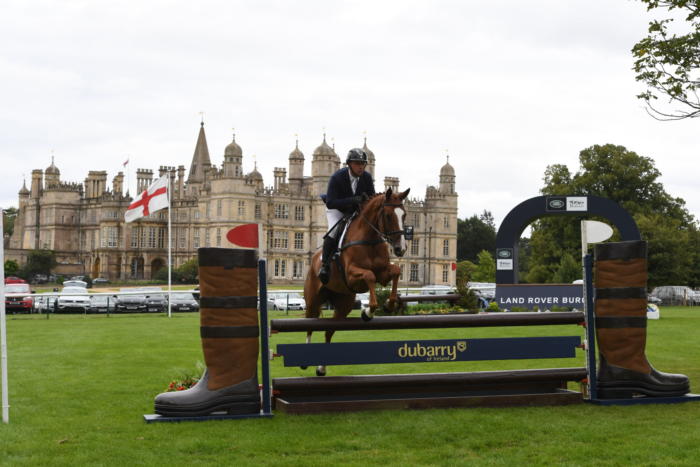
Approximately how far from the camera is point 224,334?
893cm

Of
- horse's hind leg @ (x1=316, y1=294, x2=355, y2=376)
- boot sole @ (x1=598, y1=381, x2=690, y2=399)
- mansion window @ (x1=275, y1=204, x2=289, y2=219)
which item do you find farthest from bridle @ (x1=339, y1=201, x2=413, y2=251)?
mansion window @ (x1=275, y1=204, x2=289, y2=219)

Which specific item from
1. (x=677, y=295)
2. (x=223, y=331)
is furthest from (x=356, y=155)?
(x=677, y=295)

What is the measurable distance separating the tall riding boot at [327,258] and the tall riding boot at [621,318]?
9.81 feet

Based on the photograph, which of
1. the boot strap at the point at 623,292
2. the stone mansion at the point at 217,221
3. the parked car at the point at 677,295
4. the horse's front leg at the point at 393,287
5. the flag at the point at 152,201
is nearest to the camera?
the horse's front leg at the point at 393,287

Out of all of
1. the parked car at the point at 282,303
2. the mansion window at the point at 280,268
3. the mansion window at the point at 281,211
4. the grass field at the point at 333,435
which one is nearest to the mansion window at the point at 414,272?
the mansion window at the point at 280,268

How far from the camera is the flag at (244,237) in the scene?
365 inches

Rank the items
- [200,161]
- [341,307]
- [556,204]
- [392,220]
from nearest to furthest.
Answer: [392,220]
[341,307]
[556,204]
[200,161]

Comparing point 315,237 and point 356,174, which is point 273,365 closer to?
point 356,174

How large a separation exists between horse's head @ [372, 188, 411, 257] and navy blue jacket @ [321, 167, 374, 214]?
65 cm

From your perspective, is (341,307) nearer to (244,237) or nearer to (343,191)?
(343,191)

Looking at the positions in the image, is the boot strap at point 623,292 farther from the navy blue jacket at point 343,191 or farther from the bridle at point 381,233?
the navy blue jacket at point 343,191

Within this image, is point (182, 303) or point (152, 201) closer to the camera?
point (152, 201)

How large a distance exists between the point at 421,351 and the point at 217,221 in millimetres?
88656

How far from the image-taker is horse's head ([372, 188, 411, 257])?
9.08 metres
